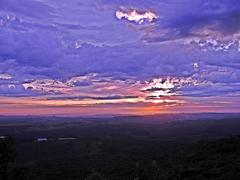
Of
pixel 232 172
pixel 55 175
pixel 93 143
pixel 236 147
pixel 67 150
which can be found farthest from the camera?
pixel 93 143

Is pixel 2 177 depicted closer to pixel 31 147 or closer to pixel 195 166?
pixel 195 166

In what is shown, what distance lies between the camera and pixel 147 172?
87.9 ft

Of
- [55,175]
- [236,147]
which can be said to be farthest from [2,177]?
[55,175]

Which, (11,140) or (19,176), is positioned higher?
(11,140)

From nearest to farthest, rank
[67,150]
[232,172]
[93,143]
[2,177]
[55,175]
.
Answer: [232,172] → [2,177] → [55,175] → [67,150] → [93,143]

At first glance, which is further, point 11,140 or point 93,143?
point 93,143

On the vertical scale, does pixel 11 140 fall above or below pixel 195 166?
above

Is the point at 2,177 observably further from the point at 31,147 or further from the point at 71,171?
the point at 31,147

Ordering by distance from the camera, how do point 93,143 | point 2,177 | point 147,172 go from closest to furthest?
point 147,172 → point 2,177 → point 93,143

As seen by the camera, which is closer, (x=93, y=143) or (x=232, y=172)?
(x=232, y=172)

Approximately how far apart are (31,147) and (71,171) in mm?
59840

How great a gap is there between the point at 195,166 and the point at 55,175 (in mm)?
28172

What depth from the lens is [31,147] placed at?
11469cm

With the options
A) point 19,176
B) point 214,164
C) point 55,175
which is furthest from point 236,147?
point 55,175
